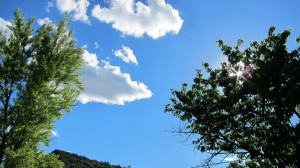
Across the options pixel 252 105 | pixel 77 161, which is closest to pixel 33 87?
pixel 252 105

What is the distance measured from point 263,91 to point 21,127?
12.6 meters

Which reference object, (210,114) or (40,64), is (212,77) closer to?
(210,114)

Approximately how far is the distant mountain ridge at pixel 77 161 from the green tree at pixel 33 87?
1804cm

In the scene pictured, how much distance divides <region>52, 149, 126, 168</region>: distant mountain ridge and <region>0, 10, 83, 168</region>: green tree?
1804 cm

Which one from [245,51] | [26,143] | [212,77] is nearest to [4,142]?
[26,143]

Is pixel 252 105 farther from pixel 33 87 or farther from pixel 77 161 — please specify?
pixel 77 161

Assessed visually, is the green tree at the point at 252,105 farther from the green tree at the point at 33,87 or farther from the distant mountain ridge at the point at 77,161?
the distant mountain ridge at the point at 77,161

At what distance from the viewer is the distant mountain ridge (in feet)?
131

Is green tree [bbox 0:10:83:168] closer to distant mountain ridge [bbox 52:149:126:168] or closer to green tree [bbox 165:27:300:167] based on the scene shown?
green tree [bbox 165:27:300:167]

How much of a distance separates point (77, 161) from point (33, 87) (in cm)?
2239

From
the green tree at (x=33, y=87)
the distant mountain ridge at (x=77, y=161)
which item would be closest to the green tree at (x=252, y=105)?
the green tree at (x=33, y=87)

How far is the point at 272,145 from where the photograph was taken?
19141mm

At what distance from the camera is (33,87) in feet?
67.0

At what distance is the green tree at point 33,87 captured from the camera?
1992 cm
